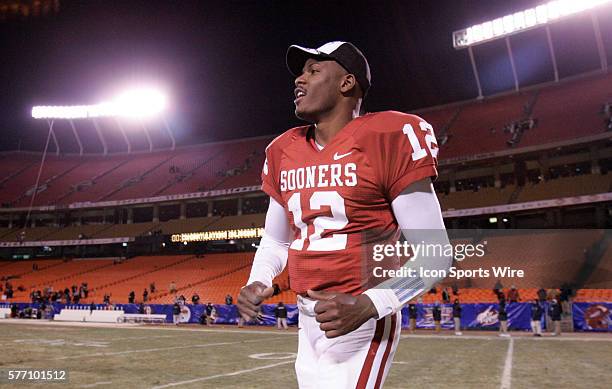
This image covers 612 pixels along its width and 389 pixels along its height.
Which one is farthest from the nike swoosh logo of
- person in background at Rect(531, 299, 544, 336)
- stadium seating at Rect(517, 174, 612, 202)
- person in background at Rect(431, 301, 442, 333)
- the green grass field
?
stadium seating at Rect(517, 174, 612, 202)

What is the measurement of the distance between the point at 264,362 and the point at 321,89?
9.33 meters

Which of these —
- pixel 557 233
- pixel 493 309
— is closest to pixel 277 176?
pixel 493 309

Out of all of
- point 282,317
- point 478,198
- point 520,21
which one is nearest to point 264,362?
point 282,317

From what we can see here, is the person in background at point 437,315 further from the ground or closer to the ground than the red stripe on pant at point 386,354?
closer to the ground

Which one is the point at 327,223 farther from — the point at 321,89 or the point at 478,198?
the point at 478,198

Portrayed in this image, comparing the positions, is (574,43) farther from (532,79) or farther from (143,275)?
(143,275)

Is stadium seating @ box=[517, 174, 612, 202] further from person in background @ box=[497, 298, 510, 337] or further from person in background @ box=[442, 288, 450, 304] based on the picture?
person in background @ box=[497, 298, 510, 337]

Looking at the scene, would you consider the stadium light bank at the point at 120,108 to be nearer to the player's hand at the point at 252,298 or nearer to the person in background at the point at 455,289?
the person in background at the point at 455,289

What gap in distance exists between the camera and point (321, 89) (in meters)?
2.38

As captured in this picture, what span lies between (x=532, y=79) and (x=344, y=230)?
4261cm

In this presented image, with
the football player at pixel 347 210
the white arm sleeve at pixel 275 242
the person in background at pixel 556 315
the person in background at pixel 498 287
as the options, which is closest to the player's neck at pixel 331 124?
the football player at pixel 347 210

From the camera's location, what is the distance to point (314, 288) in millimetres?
2188

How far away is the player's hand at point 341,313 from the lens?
1745mm

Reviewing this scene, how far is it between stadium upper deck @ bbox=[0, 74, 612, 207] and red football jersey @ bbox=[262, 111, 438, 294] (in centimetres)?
3016
